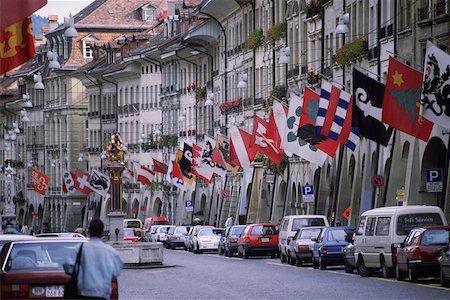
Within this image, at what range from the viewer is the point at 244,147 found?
66.2 meters

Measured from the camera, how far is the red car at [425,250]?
A: 3641 centimetres

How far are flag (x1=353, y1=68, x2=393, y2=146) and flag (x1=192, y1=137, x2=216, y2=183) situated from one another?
101 ft

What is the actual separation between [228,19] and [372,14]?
116 ft

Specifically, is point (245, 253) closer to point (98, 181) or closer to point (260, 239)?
point (260, 239)

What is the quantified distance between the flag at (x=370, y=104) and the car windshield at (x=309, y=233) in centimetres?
551

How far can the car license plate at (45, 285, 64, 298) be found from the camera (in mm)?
24766

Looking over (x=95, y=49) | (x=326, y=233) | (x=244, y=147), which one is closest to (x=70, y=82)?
(x=95, y=49)

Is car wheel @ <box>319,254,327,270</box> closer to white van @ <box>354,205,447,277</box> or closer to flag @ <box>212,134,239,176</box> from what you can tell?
white van @ <box>354,205,447,277</box>

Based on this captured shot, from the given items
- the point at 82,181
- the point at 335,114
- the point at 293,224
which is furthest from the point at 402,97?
the point at 82,181

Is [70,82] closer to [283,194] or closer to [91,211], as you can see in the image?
[91,211]

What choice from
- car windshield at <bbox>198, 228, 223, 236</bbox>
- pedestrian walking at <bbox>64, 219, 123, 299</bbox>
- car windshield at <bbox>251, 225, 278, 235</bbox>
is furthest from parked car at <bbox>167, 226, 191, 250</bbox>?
pedestrian walking at <bbox>64, 219, 123, 299</bbox>

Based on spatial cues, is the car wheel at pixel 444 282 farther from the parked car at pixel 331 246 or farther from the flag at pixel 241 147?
the flag at pixel 241 147

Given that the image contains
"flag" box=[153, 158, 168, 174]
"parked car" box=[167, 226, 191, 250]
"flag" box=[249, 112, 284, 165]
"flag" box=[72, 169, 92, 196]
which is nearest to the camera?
"flag" box=[249, 112, 284, 165]

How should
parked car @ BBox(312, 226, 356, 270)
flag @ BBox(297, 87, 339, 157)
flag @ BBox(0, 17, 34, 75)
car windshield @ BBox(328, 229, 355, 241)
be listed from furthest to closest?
1. flag @ BBox(297, 87, 339, 157)
2. car windshield @ BBox(328, 229, 355, 241)
3. parked car @ BBox(312, 226, 356, 270)
4. flag @ BBox(0, 17, 34, 75)
